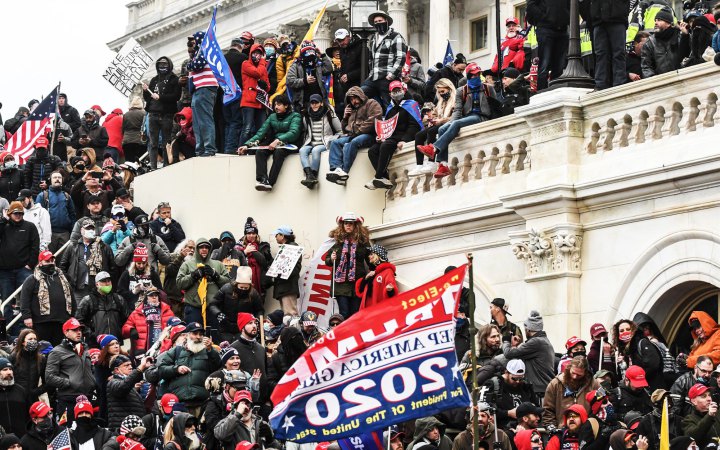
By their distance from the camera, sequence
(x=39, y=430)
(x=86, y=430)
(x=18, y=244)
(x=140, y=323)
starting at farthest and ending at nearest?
1. (x=18, y=244)
2. (x=140, y=323)
3. (x=39, y=430)
4. (x=86, y=430)

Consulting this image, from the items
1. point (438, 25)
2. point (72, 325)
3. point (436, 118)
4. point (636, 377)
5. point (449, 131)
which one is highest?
point (438, 25)

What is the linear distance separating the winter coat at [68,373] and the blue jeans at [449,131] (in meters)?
5.45

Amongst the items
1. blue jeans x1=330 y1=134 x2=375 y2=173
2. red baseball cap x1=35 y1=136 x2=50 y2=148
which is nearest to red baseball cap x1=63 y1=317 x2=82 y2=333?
blue jeans x1=330 y1=134 x2=375 y2=173

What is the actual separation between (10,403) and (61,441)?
210 cm

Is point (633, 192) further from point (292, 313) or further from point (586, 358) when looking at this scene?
point (292, 313)

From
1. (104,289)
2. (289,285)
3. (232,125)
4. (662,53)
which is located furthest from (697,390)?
(232,125)

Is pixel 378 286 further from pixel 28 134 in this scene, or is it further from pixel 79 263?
pixel 28 134

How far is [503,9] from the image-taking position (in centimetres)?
6406

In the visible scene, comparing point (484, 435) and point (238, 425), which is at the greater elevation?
point (238, 425)

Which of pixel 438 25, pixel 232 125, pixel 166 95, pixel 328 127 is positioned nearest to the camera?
pixel 328 127

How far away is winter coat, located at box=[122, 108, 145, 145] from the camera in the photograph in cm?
3709

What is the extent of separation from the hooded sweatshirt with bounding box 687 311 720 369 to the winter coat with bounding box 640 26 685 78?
413 cm

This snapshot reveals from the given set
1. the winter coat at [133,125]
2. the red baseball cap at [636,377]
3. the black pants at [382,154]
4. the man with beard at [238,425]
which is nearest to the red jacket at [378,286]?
the black pants at [382,154]

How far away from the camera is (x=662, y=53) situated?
86.9 feet
